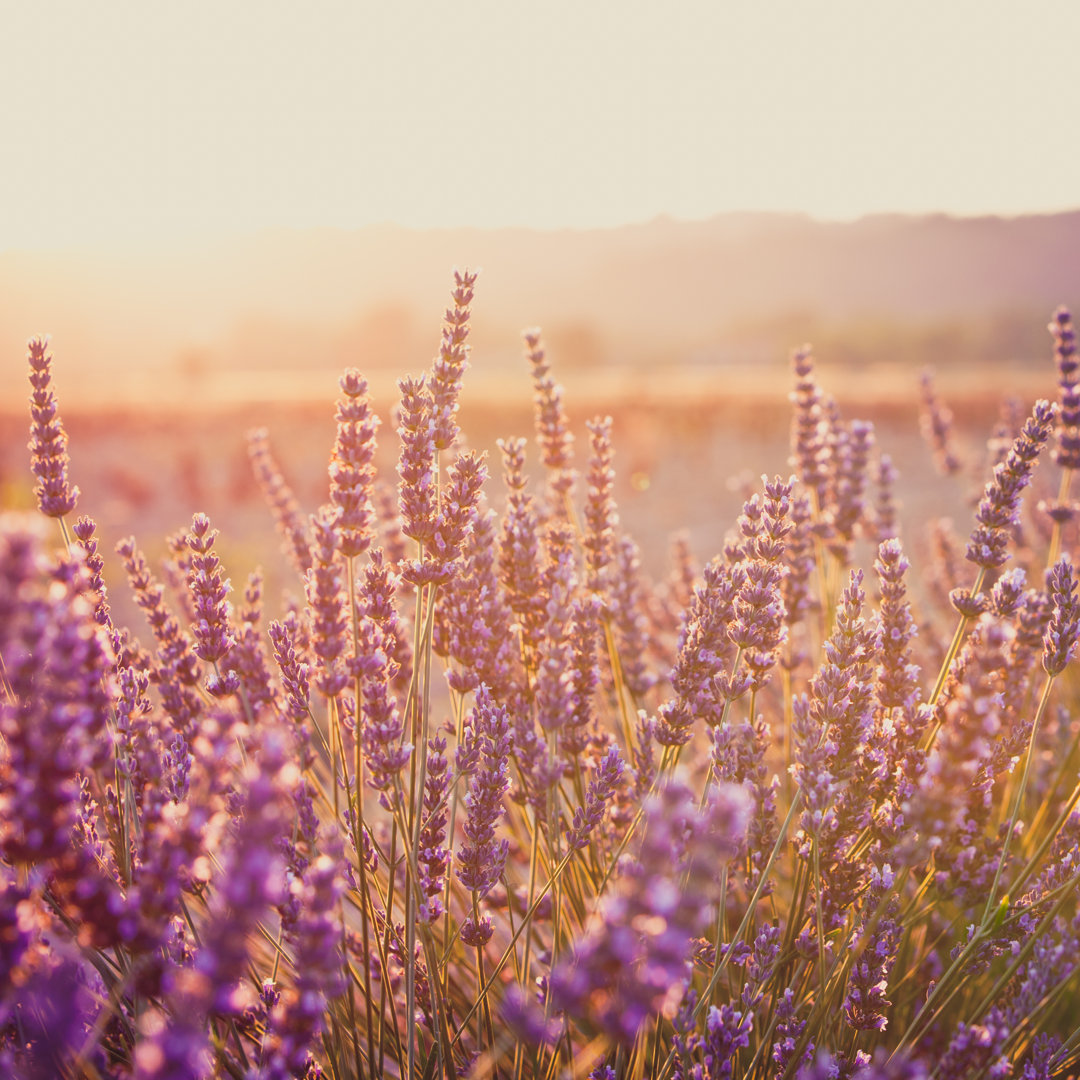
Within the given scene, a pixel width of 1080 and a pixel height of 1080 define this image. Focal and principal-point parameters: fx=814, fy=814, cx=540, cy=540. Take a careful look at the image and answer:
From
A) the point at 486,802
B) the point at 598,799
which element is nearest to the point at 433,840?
the point at 486,802

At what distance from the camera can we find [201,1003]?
2.73ft

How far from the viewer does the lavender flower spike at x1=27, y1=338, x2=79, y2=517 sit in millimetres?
2010

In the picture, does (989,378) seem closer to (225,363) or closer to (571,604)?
(571,604)

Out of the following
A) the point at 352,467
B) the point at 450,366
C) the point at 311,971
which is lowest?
the point at 311,971

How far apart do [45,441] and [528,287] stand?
306 ft

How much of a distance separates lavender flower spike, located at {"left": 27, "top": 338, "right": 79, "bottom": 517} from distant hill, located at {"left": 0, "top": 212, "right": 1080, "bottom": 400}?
63644 mm

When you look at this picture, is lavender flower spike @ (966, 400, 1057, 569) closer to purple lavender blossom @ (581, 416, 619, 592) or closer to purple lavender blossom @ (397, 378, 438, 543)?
purple lavender blossom @ (581, 416, 619, 592)

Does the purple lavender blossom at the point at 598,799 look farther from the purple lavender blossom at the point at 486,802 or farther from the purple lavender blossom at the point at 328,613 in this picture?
the purple lavender blossom at the point at 328,613

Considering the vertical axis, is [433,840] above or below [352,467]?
below

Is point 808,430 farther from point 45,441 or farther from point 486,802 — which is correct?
point 45,441

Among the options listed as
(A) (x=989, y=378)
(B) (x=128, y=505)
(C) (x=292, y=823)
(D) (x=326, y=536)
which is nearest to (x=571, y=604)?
(D) (x=326, y=536)

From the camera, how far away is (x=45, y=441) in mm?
2033

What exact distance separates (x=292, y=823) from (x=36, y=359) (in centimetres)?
133

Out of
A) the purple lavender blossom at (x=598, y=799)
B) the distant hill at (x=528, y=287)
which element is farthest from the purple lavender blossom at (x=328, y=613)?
the distant hill at (x=528, y=287)
